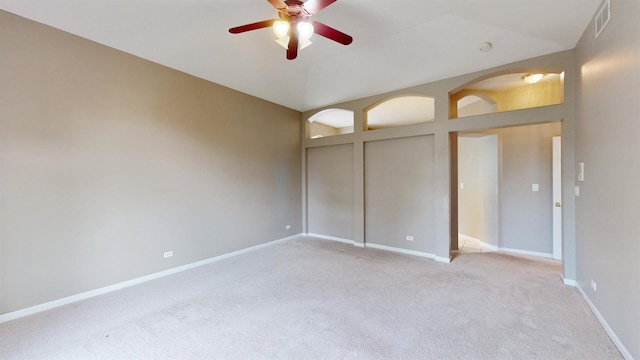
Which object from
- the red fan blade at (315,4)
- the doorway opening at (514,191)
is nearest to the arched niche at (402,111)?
the doorway opening at (514,191)

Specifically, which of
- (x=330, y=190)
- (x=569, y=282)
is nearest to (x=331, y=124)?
(x=330, y=190)

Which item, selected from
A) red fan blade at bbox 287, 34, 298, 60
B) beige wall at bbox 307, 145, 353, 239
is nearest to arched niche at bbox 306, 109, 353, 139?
beige wall at bbox 307, 145, 353, 239

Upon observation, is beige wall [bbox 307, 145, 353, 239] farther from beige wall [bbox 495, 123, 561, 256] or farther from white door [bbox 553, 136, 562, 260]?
white door [bbox 553, 136, 562, 260]

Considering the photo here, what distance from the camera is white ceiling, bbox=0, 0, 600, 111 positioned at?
2678 mm

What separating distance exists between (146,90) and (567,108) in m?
5.52

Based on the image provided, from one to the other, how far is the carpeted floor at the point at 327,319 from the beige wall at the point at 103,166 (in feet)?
1.49

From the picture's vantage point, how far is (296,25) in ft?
7.87

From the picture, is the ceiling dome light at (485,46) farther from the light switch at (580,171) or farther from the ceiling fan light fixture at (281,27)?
the ceiling fan light fixture at (281,27)

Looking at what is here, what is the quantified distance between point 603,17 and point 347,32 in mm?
2532

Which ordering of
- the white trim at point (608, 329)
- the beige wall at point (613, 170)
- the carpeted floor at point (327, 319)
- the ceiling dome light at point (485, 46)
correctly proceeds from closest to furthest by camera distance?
the beige wall at point (613, 170) → the white trim at point (608, 329) → the carpeted floor at point (327, 319) → the ceiling dome light at point (485, 46)

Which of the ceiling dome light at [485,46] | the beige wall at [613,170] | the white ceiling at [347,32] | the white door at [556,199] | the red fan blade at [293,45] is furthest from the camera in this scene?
the white door at [556,199]

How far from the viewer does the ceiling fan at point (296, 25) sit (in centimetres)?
221

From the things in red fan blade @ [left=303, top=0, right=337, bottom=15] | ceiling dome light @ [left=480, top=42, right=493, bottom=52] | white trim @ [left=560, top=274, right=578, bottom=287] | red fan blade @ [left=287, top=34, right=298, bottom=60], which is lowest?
white trim @ [left=560, top=274, right=578, bottom=287]

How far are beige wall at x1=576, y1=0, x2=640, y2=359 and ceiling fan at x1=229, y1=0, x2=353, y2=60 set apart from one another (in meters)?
2.13
